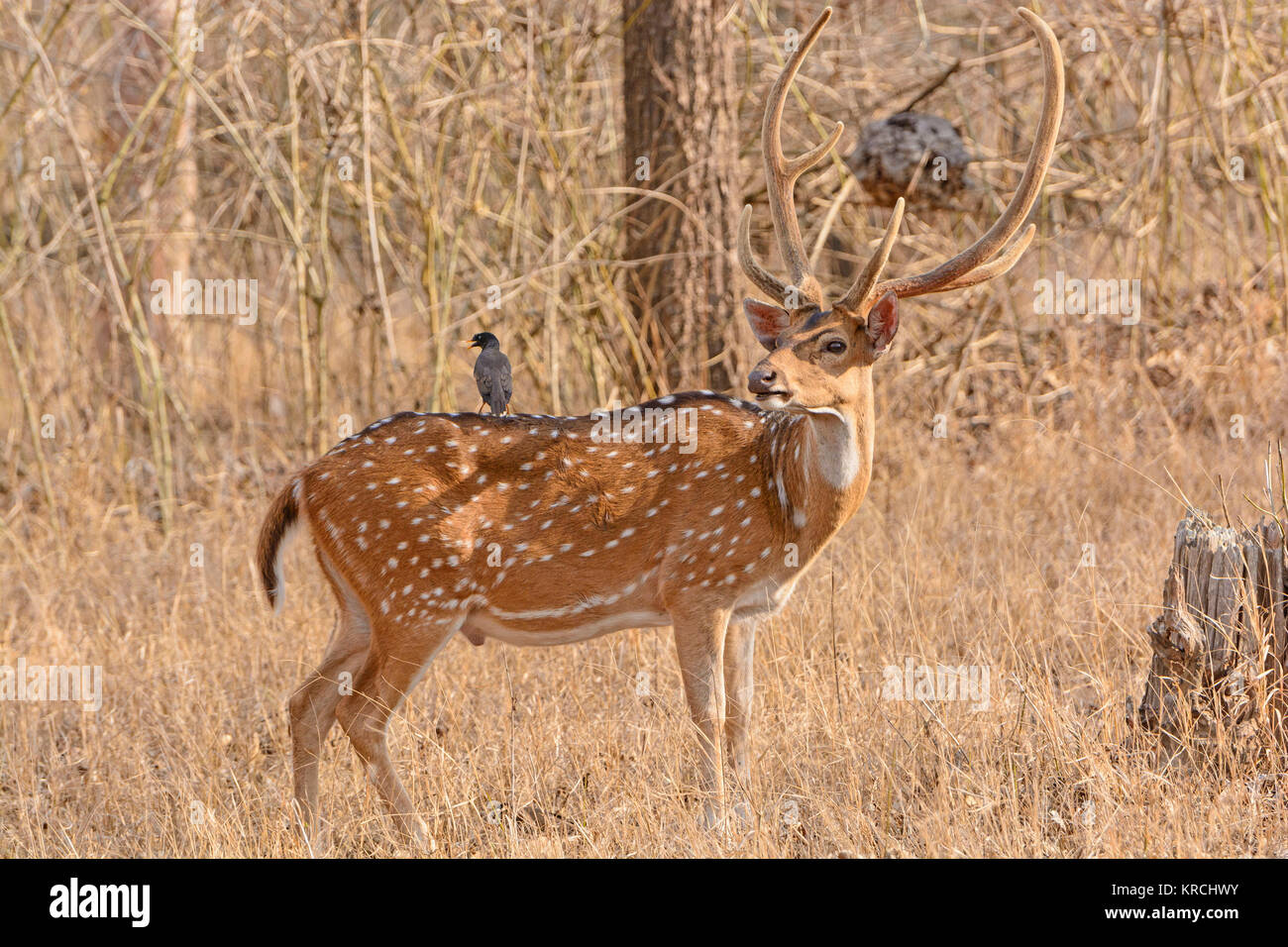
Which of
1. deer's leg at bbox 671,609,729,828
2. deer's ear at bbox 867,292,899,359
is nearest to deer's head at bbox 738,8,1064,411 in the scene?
deer's ear at bbox 867,292,899,359

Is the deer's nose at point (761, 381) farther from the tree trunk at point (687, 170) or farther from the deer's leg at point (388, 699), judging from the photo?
the tree trunk at point (687, 170)

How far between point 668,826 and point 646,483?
1122 millimetres

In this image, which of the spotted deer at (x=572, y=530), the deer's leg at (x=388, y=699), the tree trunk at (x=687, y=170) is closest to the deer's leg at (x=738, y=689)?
the spotted deer at (x=572, y=530)

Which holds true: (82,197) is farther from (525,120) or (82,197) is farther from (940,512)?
(940,512)

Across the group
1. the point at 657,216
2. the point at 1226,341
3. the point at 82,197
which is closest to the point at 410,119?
the point at 657,216

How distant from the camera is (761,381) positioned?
3.83 meters

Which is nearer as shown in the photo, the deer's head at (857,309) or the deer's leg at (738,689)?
the deer's head at (857,309)

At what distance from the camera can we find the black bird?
178 inches

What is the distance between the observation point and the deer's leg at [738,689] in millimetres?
4637

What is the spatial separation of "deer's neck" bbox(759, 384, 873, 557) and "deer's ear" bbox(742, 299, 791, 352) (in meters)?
0.26

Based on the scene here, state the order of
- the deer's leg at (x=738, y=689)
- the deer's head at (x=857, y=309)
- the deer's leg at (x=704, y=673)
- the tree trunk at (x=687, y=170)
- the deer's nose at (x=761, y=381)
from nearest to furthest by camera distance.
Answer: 1. the deer's nose at (x=761, y=381)
2. the deer's head at (x=857, y=309)
3. the deer's leg at (x=704, y=673)
4. the deer's leg at (x=738, y=689)
5. the tree trunk at (x=687, y=170)

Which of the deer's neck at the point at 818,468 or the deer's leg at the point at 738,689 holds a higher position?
the deer's neck at the point at 818,468

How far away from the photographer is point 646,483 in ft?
15.1

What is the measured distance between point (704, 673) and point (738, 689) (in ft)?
0.89
